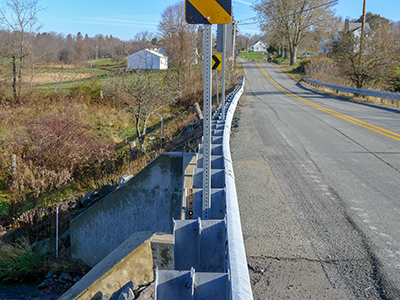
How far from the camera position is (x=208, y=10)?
10.8ft

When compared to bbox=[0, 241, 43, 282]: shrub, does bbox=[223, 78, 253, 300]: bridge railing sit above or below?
above

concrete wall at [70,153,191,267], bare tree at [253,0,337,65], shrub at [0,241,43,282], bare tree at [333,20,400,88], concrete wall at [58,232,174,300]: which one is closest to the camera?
concrete wall at [58,232,174,300]

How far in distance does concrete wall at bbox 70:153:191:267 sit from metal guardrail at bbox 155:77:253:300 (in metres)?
2.98

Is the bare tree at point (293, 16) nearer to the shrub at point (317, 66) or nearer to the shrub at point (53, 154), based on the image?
the shrub at point (317, 66)

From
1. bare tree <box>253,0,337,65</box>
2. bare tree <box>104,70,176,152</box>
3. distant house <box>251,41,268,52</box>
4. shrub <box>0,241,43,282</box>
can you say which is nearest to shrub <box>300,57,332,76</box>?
bare tree <box>253,0,337,65</box>

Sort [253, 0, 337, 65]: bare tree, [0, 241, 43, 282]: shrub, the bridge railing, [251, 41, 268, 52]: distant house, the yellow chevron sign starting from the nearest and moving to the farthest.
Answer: the bridge railing < the yellow chevron sign < [0, 241, 43, 282]: shrub < [253, 0, 337, 65]: bare tree < [251, 41, 268, 52]: distant house

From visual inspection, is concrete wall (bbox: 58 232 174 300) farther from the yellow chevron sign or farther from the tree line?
the tree line

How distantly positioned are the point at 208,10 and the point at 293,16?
5673 centimetres

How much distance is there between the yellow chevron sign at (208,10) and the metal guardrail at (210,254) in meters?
1.67

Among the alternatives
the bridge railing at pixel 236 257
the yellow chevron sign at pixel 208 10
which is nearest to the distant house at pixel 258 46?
the yellow chevron sign at pixel 208 10

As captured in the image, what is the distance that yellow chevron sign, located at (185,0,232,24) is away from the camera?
10.7ft

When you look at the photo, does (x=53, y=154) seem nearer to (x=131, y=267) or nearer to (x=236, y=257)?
A: (x=131, y=267)

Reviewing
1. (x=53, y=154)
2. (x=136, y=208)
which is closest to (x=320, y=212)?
(x=136, y=208)

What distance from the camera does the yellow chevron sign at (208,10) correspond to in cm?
327
